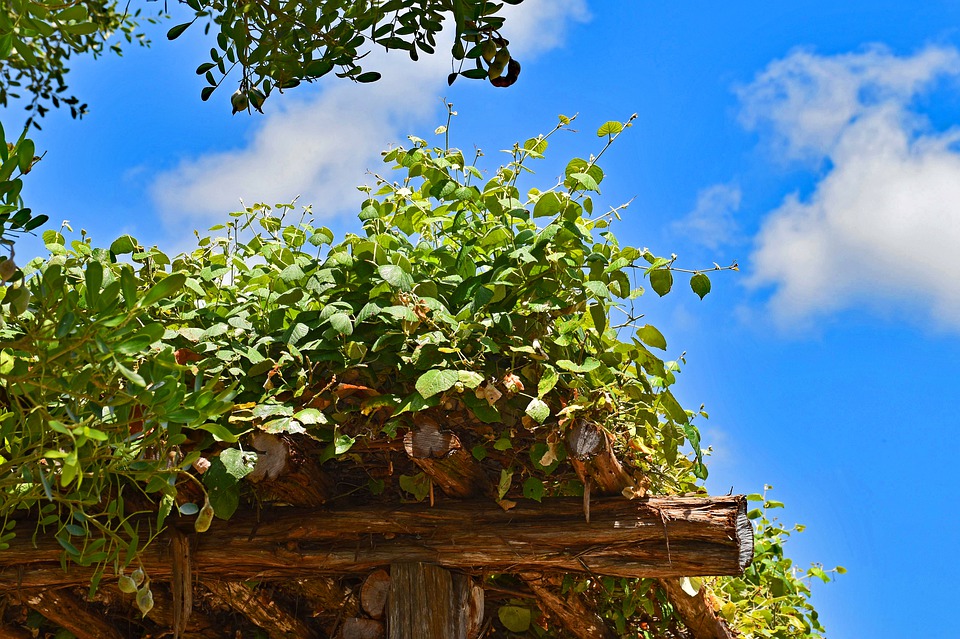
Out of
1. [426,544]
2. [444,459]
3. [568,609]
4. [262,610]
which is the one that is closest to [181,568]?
[262,610]

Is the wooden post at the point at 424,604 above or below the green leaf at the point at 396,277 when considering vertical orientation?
below

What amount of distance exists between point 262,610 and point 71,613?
2.14 feet

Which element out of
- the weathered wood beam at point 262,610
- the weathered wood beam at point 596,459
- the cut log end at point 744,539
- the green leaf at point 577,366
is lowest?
the weathered wood beam at point 262,610

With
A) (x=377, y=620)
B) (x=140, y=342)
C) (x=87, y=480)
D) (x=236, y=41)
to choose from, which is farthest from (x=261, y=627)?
(x=236, y=41)

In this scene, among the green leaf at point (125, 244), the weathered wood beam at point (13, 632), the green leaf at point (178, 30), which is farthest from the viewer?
the weathered wood beam at point (13, 632)

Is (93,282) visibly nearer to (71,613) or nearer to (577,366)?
(577,366)

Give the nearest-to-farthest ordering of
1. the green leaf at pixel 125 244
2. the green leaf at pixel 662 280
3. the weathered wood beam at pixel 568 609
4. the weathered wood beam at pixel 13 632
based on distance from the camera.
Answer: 1. the green leaf at pixel 662 280
2. the green leaf at pixel 125 244
3. the weathered wood beam at pixel 568 609
4. the weathered wood beam at pixel 13 632

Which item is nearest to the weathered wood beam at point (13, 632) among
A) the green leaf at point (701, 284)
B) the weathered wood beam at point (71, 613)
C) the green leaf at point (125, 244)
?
the weathered wood beam at point (71, 613)

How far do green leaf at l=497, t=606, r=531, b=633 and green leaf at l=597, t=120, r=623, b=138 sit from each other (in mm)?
1595

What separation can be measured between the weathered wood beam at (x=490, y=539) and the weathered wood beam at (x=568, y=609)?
25 cm

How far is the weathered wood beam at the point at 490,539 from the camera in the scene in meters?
2.72

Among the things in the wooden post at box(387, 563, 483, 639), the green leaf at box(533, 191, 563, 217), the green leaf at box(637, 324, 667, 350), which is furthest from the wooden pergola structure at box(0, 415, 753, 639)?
the green leaf at box(533, 191, 563, 217)

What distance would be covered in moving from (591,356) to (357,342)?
67 cm

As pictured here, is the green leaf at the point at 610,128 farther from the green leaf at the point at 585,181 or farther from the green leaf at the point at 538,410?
the green leaf at the point at 538,410
